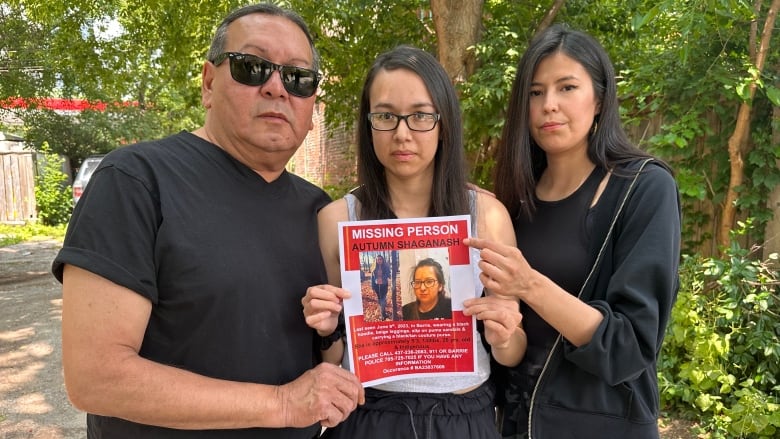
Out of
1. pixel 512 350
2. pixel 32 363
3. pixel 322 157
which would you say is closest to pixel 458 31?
pixel 512 350

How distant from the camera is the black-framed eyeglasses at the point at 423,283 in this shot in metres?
1.80

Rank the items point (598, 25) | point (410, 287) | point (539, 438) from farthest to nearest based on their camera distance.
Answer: point (598, 25) < point (539, 438) < point (410, 287)

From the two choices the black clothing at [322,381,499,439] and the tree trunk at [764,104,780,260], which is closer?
the black clothing at [322,381,499,439]

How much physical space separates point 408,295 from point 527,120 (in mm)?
863

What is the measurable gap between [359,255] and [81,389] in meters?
0.86

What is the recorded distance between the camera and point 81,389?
4.90 feet

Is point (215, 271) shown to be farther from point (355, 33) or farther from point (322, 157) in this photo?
point (322, 157)

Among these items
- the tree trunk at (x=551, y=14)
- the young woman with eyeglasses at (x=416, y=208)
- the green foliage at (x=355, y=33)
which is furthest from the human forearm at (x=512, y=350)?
the green foliage at (x=355, y=33)

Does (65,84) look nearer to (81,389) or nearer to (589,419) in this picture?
(81,389)

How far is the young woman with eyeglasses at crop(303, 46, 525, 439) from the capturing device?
72.4 inches

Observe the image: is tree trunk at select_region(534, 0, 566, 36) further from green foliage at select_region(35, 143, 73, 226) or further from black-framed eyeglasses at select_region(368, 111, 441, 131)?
green foliage at select_region(35, 143, 73, 226)

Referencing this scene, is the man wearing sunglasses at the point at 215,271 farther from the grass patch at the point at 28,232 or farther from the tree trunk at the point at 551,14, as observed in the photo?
the grass patch at the point at 28,232

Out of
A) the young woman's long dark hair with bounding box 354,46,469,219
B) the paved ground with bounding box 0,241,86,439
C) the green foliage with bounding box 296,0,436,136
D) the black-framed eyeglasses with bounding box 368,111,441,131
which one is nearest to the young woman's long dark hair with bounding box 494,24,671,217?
the young woman's long dark hair with bounding box 354,46,469,219

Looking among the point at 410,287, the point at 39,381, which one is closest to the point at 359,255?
the point at 410,287
